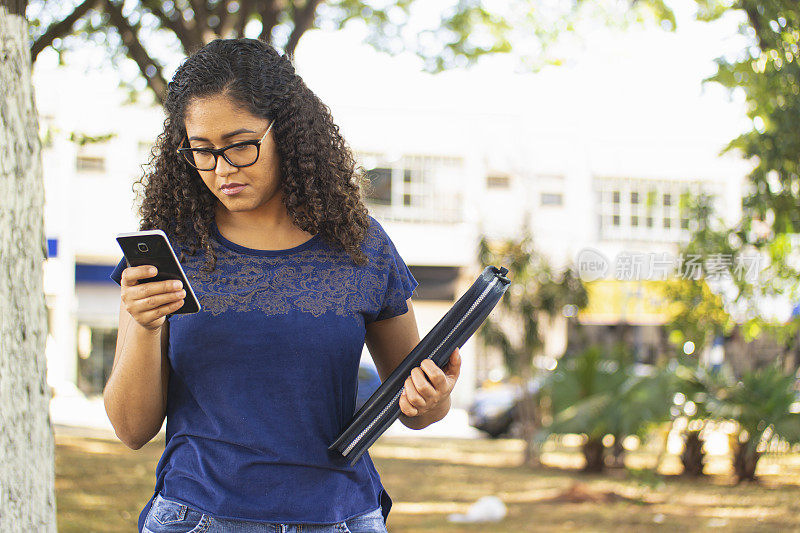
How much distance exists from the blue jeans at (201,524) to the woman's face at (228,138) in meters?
0.60

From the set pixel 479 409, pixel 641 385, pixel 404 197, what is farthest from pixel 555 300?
pixel 404 197

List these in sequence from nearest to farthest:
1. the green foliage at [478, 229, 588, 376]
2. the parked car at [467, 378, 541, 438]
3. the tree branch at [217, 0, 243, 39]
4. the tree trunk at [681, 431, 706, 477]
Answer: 1. the tree branch at [217, 0, 243, 39]
2. the tree trunk at [681, 431, 706, 477]
3. the green foliage at [478, 229, 588, 376]
4. the parked car at [467, 378, 541, 438]

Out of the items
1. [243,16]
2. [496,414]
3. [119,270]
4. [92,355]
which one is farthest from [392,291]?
[92,355]

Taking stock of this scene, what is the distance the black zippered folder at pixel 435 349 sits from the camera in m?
1.75

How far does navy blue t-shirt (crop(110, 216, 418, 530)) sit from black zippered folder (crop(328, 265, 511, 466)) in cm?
5

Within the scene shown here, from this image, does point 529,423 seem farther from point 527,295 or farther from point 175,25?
point 175,25

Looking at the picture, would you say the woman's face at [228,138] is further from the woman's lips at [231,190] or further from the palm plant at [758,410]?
the palm plant at [758,410]

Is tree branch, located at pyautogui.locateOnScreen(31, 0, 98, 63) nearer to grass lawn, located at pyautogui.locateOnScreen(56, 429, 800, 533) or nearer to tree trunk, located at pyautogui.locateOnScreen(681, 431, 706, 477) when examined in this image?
grass lawn, located at pyautogui.locateOnScreen(56, 429, 800, 533)

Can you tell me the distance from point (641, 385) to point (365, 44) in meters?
5.08

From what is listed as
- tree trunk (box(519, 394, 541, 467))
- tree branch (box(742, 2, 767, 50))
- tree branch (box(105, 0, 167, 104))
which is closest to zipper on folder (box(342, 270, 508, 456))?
tree branch (box(742, 2, 767, 50))

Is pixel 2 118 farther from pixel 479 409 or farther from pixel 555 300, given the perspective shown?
pixel 479 409

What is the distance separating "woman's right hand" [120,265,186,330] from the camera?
1.64 meters

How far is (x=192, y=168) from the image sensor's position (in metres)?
2.00

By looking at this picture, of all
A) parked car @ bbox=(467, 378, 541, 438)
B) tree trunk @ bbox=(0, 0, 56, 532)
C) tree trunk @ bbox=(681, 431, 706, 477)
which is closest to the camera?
tree trunk @ bbox=(0, 0, 56, 532)
